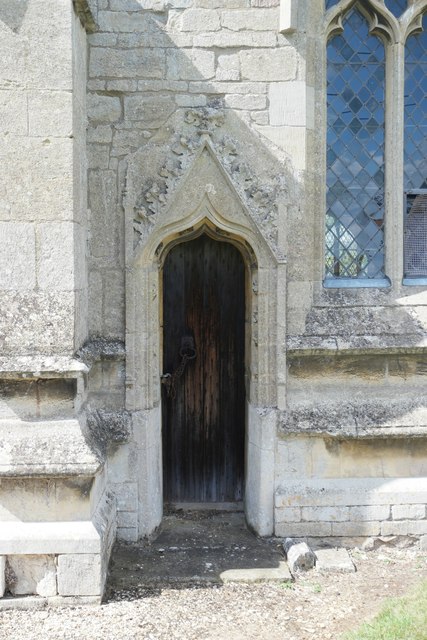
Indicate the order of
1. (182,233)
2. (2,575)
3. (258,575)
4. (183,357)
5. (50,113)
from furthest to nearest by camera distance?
(183,357), (182,233), (258,575), (50,113), (2,575)

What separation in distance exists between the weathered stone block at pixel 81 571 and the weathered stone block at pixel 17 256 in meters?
1.83

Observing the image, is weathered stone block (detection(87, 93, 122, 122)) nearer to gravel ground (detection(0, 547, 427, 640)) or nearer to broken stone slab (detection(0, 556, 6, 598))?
broken stone slab (detection(0, 556, 6, 598))

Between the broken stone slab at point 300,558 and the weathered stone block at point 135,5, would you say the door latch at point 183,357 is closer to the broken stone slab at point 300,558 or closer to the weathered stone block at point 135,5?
the broken stone slab at point 300,558

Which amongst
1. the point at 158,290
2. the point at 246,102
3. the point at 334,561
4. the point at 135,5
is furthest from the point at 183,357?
the point at 135,5

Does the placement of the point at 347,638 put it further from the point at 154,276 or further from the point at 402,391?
the point at 154,276

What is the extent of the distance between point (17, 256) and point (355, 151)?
2991 mm

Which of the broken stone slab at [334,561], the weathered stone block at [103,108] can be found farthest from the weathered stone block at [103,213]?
the broken stone slab at [334,561]

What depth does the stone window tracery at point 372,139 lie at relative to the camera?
5.74 meters

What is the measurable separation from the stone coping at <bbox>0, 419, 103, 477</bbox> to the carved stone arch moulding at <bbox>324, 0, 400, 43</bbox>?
12.6 ft

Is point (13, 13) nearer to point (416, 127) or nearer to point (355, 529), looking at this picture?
point (416, 127)

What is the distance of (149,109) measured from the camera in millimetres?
5430

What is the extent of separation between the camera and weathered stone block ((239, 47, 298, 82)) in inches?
214

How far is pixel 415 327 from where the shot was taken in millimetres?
5664

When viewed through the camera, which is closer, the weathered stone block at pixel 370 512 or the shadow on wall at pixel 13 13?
the shadow on wall at pixel 13 13
